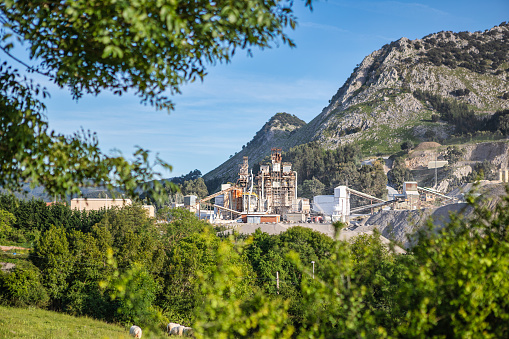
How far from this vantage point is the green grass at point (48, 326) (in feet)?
83.6

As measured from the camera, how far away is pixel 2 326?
2611 cm

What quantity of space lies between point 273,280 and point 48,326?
61.8 ft

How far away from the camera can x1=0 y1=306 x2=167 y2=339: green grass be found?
83.6 ft

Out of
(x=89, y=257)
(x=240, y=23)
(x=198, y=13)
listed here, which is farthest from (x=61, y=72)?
(x=89, y=257)

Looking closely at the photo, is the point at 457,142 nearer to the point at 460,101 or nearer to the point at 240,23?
the point at 460,101

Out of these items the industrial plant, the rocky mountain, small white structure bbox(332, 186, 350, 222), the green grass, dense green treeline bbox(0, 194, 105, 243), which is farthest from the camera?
the rocky mountain

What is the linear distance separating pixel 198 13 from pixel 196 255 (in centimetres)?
3514

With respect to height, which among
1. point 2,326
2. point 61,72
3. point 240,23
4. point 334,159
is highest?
point 334,159

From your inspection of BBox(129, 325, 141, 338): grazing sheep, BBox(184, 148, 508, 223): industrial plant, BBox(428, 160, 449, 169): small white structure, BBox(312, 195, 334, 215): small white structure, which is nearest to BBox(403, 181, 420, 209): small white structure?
BBox(184, 148, 508, 223): industrial plant

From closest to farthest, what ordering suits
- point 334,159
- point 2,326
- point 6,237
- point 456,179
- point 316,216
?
point 2,326
point 6,237
point 316,216
point 456,179
point 334,159

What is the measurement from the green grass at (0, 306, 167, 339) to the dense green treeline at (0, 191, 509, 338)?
1843 millimetres

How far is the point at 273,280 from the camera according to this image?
138ft

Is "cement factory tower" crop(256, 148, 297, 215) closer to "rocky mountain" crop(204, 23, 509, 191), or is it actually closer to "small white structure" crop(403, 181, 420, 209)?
"small white structure" crop(403, 181, 420, 209)

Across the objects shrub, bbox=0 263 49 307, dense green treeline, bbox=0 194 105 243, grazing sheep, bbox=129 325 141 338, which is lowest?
grazing sheep, bbox=129 325 141 338
